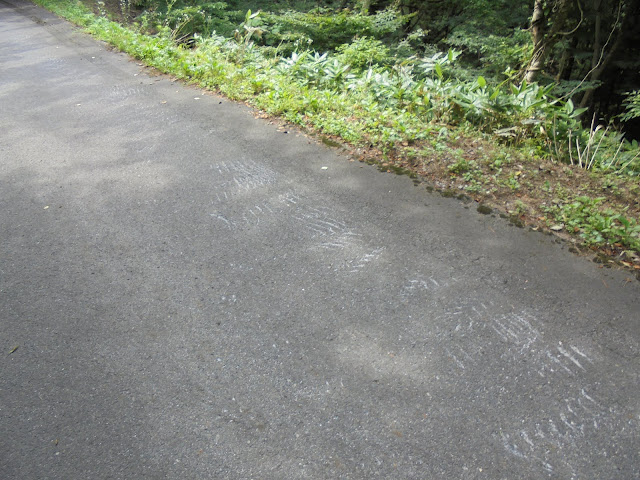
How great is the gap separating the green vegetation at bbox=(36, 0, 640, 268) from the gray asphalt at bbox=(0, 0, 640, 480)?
42 centimetres

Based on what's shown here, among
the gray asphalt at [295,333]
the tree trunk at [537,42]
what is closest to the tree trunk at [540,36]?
the tree trunk at [537,42]

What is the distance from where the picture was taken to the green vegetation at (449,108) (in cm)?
389

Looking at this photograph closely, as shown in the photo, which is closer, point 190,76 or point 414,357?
point 414,357

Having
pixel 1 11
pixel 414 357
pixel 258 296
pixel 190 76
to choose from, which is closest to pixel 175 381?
pixel 258 296

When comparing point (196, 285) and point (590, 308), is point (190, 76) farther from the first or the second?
point (590, 308)

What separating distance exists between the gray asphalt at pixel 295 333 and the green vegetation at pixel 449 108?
16.7 inches

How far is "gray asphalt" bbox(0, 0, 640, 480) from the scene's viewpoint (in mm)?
2143

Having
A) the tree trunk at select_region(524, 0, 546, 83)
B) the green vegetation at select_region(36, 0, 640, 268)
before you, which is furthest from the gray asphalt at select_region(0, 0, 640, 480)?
the tree trunk at select_region(524, 0, 546, 83)

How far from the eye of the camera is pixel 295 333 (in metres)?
2.74

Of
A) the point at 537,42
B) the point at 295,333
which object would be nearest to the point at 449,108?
the point at 537,42

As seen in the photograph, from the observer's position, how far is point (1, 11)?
1334cm

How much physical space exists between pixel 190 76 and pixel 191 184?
139 inches

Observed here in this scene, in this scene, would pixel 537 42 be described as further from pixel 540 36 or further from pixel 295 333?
pixel 295 333

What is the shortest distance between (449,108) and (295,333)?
376 centimetres
